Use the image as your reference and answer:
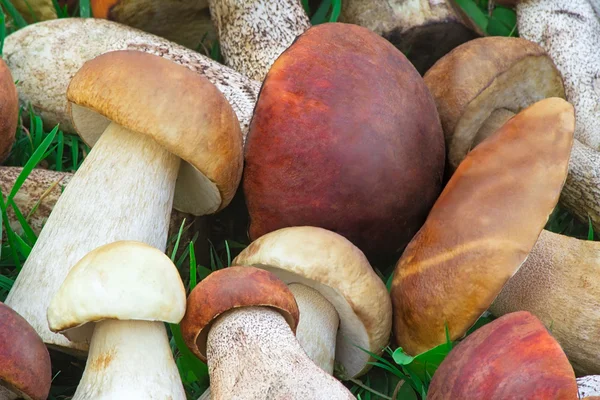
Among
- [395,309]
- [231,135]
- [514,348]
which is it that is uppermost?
[231,135]

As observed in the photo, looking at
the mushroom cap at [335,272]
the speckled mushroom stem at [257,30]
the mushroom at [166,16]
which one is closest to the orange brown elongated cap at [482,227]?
the mushroom cap at [335,272]

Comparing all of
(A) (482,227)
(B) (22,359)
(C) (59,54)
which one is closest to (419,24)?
(A) (482,227)

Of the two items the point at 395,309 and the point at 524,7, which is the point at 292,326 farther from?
the point at 524,7

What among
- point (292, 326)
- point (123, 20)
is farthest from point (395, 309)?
point (123, 20)

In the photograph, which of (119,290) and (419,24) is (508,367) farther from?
(419,24)

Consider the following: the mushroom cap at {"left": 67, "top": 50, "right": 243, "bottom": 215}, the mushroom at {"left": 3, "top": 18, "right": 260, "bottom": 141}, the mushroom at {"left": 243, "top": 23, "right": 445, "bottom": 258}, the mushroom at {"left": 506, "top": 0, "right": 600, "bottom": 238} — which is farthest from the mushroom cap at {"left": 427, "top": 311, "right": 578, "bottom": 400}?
the mushroom at {"left": 3, "top": 18, "right": 260, "bottom": 141}

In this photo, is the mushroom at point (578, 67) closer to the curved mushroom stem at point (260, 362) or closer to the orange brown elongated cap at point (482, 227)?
the orange brown elongated cap at point (482, 227)
